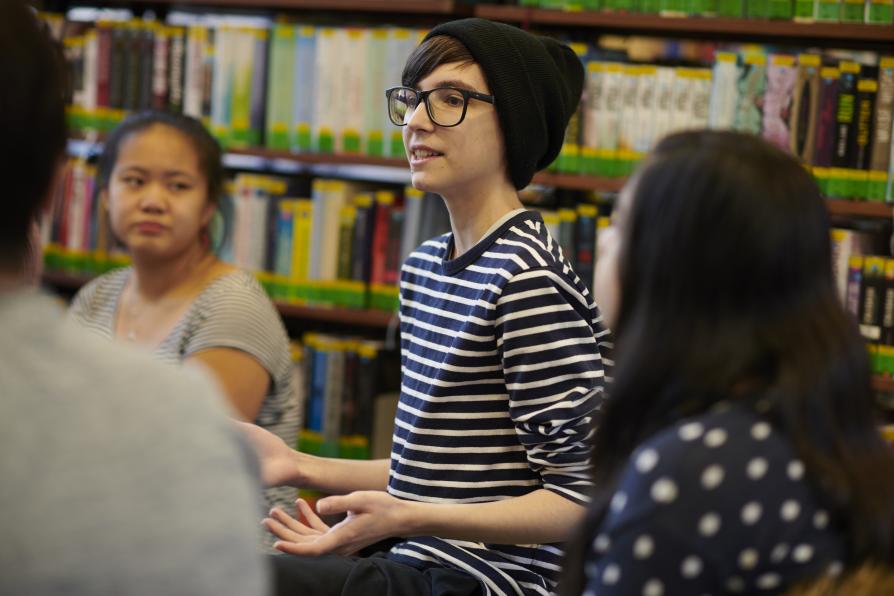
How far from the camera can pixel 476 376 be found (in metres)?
1.53

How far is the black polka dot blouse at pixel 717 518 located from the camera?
93 cm

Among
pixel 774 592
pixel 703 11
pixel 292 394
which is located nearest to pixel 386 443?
pixel 292 394

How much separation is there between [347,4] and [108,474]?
94.9 inches

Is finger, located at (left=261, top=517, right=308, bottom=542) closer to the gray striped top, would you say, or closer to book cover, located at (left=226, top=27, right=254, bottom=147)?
the gray striped top

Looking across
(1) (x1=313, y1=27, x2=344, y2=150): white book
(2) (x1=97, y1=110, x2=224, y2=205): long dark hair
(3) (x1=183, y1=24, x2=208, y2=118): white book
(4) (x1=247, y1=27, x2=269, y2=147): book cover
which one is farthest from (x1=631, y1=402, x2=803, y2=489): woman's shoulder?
(3) (x1=183, y1=24, x2=208, y2=118): white book

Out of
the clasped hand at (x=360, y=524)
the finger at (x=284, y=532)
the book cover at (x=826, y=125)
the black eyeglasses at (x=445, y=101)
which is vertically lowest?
the finger at (x=284, y=532)

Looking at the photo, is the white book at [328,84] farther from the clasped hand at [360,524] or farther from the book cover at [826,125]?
the clasped hand at [360,524]

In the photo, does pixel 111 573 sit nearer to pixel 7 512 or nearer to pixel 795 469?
pixel 7 512

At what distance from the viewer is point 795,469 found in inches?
37.3

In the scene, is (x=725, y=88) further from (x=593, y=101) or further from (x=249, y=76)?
(x=249, y=76)

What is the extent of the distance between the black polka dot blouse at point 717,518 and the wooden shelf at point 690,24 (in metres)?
1.90

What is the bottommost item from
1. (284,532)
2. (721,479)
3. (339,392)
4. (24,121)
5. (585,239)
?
(339,392)

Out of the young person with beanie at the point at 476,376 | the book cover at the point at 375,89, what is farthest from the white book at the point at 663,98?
the young person with beanie at the point at 476,376

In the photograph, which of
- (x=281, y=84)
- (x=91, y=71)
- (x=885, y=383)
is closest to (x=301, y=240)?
(x=281, y=84)
